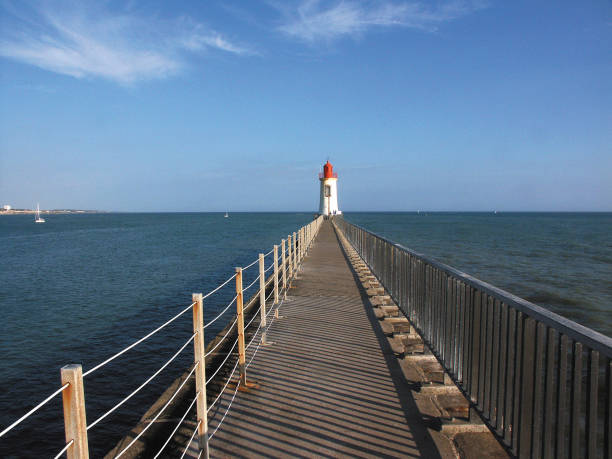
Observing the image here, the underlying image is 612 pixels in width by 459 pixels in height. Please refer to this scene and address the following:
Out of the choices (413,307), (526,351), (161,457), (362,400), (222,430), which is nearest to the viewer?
(526,351)

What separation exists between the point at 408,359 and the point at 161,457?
2858mm

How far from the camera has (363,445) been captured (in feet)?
10.3

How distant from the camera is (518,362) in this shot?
100 inches

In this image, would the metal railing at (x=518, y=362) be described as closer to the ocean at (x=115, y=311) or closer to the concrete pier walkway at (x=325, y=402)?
the concrete pier walkway at (x=325, y=402)

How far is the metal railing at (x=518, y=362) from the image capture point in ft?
6.34

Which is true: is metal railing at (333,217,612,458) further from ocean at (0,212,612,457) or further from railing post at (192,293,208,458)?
ocean at (0,212,612,457)

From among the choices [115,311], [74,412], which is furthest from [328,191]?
[74,412]

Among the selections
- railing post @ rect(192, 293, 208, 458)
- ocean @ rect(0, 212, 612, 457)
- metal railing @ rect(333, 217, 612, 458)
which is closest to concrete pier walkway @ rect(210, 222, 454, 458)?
railing post @ rect(192, 293, 208, 458)

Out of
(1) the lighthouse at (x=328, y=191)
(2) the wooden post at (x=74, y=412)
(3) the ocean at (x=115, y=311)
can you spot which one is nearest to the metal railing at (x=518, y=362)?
(2) the wooden post at (x=74, y=412)

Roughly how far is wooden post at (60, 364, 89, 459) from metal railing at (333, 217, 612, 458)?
2.23 meters

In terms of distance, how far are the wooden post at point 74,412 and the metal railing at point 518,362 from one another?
2234 millimetres

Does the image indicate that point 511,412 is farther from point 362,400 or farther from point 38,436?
point 38,436

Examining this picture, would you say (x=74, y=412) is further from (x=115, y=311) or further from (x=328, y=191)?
(x=328, y=191)

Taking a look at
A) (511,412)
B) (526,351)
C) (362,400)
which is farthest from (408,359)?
(526,351)
